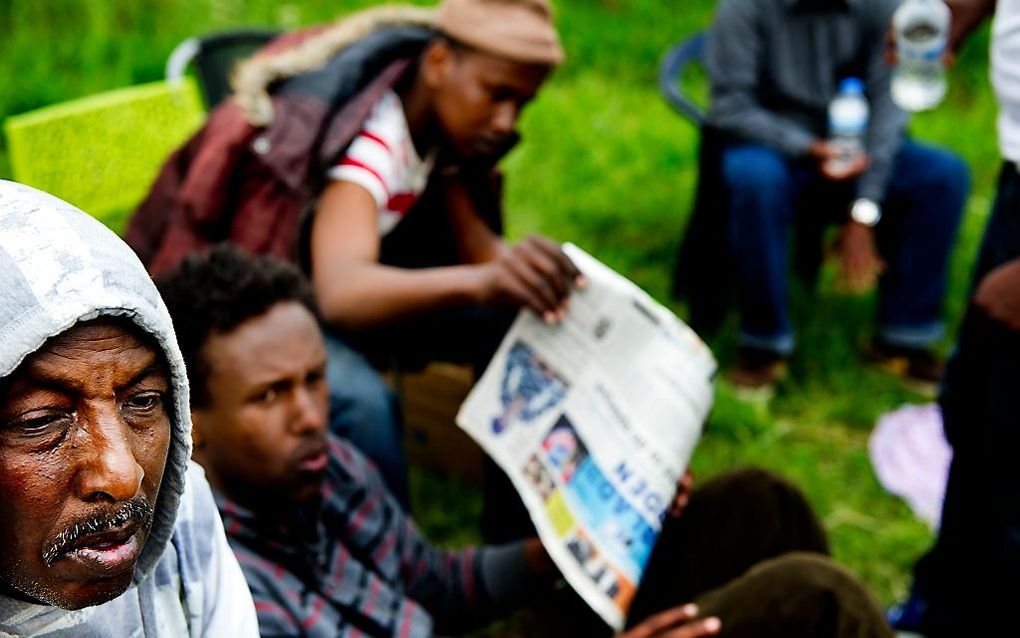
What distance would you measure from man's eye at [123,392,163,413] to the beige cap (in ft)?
4.67

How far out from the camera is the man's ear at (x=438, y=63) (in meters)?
2.39

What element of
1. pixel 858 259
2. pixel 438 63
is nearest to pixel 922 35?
pixel 858 259

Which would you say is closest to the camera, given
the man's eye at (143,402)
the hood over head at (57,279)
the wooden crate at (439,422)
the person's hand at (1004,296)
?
the hood over head at (57,279)

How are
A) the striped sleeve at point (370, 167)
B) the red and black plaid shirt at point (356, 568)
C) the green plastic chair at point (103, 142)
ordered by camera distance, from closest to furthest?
the red and black plaid shirt at point (356, 568)
the striped sleeve at point (370, 167)
the green plastic chair at point (103, 142)

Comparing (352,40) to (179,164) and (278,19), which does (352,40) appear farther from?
(278,19)

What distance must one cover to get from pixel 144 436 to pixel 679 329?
1.13 meters

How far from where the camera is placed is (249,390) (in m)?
1.67

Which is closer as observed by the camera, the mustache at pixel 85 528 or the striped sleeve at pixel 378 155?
the mustache at pixel 85 528

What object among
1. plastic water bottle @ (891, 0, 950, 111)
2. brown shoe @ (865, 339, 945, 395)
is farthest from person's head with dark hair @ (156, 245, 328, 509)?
brown shoe @ (865, 339, 945, 395)

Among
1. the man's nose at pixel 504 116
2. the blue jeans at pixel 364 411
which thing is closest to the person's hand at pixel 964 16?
the man's nose at pixel 504 116

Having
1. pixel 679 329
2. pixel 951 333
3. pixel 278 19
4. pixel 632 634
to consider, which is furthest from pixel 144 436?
pixel 278 19

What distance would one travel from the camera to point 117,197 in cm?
280

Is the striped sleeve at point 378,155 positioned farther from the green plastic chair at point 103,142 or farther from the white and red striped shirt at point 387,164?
the green plastic chair at point 103,142

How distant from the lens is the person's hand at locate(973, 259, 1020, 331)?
1.88 m
